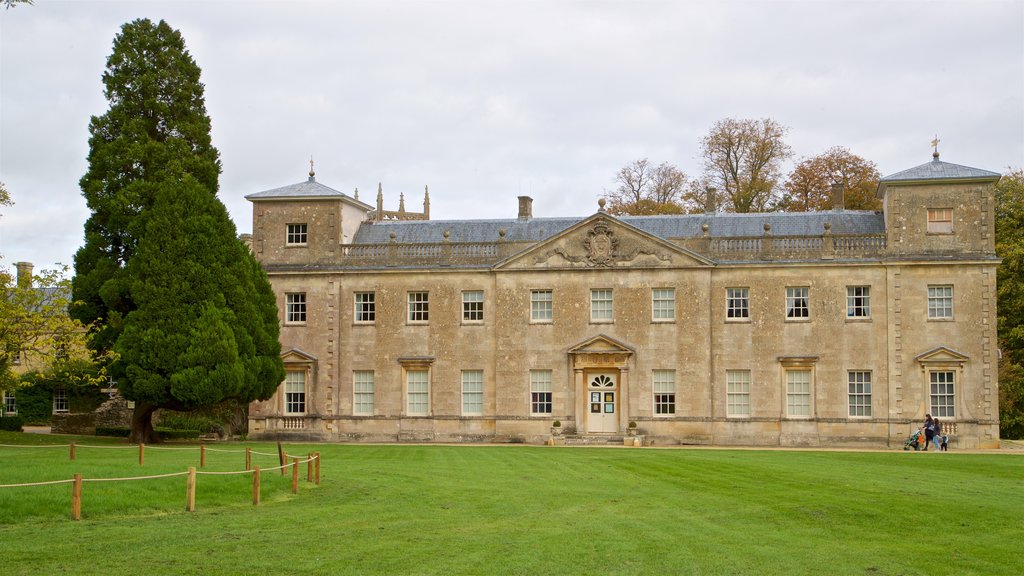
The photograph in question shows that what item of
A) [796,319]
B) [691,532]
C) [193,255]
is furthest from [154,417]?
[691,532]

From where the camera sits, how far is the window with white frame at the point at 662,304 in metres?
41.8

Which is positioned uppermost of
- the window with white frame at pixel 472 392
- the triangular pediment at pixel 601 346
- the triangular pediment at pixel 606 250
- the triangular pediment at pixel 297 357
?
the triangular pediment at pixel 606 250

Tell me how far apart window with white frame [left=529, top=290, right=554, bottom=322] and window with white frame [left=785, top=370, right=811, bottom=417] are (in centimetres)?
910

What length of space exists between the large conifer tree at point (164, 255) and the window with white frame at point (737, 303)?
1658 cm

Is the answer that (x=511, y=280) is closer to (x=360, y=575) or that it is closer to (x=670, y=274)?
(x=670, y=274)

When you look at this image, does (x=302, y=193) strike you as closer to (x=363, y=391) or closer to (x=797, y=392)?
(x=363, y=391)

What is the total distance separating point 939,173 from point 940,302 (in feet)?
15.6

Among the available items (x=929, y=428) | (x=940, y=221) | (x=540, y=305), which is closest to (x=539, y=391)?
(x=540, y=305)

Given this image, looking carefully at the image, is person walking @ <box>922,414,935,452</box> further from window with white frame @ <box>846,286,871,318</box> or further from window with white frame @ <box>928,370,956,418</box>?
window with white frame @ <box>846,286,871,318</box>

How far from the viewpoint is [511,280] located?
4291 centimetres

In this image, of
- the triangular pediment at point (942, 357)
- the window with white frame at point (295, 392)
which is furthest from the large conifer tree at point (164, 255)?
the triangular pediment at point (942, 357)

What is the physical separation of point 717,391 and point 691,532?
80.7 ft

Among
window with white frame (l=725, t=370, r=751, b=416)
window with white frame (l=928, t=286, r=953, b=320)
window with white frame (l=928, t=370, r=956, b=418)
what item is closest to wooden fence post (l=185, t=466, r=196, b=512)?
window with white frame (l=725, t=370, r=751, b=416)

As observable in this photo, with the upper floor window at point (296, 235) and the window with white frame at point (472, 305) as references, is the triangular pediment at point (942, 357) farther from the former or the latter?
the upper floor window at point (296, 235)
